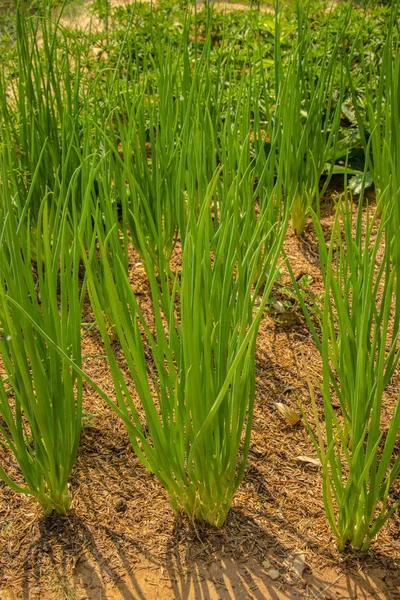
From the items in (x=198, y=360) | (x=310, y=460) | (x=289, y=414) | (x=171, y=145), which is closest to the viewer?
(x=198, y=360)

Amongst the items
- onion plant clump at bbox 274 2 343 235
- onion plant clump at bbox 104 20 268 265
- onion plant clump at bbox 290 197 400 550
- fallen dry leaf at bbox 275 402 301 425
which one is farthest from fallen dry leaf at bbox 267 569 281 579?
onion plant clump at bbox 274 2 343 235

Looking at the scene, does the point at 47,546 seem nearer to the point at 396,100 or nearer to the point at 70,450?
the point at 70,450

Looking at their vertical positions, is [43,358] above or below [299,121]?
below

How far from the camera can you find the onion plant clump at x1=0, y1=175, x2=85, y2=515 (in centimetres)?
143

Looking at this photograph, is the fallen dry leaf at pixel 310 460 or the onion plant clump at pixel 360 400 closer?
the onion plant clump at pixel 360 400

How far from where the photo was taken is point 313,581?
1505mm

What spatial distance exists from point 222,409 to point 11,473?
594 millimetres

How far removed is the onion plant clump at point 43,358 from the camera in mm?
1435

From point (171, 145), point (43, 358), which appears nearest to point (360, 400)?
point (43, 358)

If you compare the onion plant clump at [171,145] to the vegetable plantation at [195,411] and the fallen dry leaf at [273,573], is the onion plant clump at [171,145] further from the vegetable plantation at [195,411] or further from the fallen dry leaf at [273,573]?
the fallen dry leaf at [273,573]

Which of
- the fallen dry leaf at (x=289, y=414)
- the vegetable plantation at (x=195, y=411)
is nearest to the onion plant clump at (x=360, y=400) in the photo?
the vegetable plantation at (x=195, y=411)

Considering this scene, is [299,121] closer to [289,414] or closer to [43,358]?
[289,414]

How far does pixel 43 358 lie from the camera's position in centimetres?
159

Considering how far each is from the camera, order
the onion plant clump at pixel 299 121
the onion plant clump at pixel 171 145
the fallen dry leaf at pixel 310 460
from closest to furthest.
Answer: the fallen dry leaf at pixel 310 460, the onion plant clump at pixel 171 145, the onion plant clump at pixel 299 121
